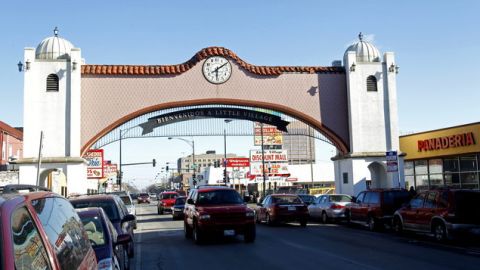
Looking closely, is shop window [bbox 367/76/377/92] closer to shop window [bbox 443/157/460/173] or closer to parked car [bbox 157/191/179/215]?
shop window [bbox 443/157/460/173]

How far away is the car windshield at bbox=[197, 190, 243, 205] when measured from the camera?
17.0 meters

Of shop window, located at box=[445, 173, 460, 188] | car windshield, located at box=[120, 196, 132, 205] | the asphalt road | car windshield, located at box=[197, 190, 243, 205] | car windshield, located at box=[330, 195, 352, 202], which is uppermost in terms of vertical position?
shop window, located at box=[445, 173, 460, 188]

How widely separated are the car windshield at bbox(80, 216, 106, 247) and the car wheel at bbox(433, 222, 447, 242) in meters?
11.4

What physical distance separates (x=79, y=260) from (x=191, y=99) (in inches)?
981

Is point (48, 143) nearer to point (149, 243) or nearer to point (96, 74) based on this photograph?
point (96, 74)

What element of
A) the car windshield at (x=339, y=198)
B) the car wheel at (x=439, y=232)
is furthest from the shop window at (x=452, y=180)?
the car wheel at (x=439, y=232)

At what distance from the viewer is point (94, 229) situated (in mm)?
7863

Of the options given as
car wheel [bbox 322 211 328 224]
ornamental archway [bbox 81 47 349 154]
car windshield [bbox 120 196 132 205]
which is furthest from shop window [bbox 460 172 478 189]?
car windshield [bbox 120 196 132 205]

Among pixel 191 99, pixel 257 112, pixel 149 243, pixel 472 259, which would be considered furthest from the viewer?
pixel 257 112

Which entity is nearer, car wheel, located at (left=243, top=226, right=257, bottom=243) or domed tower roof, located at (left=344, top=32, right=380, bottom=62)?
car wheel, located at (left=243, top=226, right=257, bottom=243)

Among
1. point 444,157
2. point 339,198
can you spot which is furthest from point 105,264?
point 444,157

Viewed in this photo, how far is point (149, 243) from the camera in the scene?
17.3m

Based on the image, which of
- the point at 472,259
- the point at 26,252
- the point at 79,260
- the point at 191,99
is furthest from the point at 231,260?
the point at 191,99

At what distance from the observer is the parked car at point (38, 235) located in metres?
2.85
